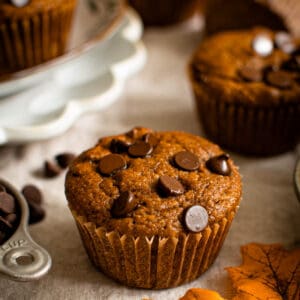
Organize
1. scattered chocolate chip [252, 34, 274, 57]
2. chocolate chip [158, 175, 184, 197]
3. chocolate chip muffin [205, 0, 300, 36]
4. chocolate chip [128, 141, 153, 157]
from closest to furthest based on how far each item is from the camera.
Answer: chocolate chip [158, 175, 184, 197], chocolate chip [128, 141, 153, 157], scattered chocolate chip [252, 34, 274, 57], chocolate chip muffin [205, 0, 300, 36]

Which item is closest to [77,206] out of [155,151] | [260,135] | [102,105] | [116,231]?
[116,231]

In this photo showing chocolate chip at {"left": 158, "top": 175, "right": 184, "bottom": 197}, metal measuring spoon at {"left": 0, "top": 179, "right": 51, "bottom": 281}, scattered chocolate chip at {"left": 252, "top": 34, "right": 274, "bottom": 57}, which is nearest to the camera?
metal measuring spoon at {"left": 0, "top": 179, "right": 51, "bottom": 281}

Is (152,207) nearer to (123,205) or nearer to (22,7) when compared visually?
(123,205)

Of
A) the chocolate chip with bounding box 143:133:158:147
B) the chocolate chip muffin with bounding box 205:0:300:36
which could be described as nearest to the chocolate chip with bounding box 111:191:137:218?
the chocolate chip with bounding box 143:133:158:147

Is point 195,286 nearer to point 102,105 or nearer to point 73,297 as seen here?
point 73,297

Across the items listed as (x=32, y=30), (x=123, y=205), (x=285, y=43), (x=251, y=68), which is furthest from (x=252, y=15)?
(x=123, y=205)

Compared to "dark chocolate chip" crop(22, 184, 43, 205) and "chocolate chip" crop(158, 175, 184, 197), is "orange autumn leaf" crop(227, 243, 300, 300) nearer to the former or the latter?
"chocolate chip" crop(158, 175, 184, 197)
